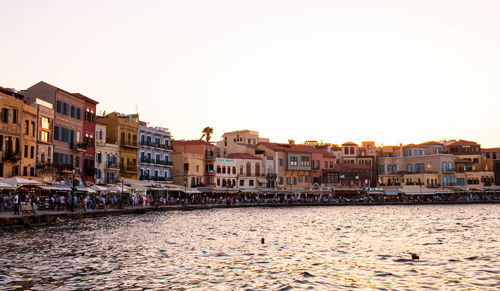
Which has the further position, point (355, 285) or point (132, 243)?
point (132, 243)

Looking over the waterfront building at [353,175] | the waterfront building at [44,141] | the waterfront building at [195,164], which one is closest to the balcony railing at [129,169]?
the waterfront building at [195,164]

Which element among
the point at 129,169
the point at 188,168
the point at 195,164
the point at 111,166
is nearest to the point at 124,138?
the point at 129,169

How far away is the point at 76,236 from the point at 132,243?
4.12 meters

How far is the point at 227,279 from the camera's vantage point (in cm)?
1752

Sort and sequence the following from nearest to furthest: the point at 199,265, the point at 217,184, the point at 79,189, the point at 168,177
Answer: the point at 199,265, the point at 79,189, the point at 168,177, the point at 217,184

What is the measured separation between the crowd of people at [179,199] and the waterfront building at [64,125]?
3826 mm

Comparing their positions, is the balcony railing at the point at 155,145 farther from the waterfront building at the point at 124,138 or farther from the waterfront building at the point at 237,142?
the waterfront building at the point at 237,142

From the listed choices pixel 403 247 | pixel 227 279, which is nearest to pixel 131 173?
pixel 403 247

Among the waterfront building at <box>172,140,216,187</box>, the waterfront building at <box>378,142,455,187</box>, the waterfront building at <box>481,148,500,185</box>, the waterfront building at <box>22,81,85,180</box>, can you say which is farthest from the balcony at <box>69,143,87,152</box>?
the waterfront building at <box>481,148,500,185</box>

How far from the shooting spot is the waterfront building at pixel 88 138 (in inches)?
2430

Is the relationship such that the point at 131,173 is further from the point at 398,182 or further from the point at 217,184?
the point at 398,182

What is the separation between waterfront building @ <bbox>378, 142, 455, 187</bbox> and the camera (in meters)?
106

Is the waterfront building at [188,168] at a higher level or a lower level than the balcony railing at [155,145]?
lower

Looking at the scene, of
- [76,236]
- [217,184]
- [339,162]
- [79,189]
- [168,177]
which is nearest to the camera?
[76,236]
